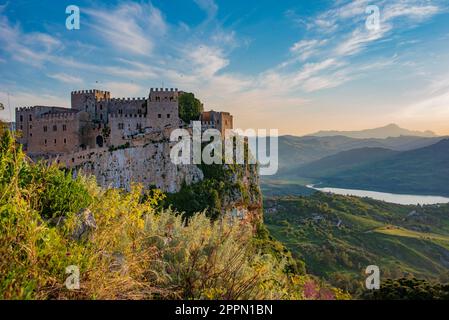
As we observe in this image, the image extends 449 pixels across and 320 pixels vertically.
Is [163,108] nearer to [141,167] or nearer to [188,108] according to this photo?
[188,108]

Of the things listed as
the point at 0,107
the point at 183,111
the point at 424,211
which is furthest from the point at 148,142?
the point at 424,211

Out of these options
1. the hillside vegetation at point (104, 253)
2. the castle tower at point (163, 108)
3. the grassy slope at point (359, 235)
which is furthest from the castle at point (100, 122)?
the grassy slope at point (359, 235)

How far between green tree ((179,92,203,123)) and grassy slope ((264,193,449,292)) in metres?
39.7

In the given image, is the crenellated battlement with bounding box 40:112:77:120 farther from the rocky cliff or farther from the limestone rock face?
the limestone rock face

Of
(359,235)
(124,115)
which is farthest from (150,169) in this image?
(359,235)

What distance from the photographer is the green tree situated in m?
45.6

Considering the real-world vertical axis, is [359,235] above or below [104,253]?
below

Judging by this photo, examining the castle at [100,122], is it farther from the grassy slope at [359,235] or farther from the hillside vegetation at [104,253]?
the grassy slope at [359,235]

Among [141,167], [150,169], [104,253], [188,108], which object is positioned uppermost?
[188,108]

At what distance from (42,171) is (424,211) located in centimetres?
15732

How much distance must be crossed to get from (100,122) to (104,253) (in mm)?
44012

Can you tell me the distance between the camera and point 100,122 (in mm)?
46531

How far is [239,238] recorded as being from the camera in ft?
24.9
